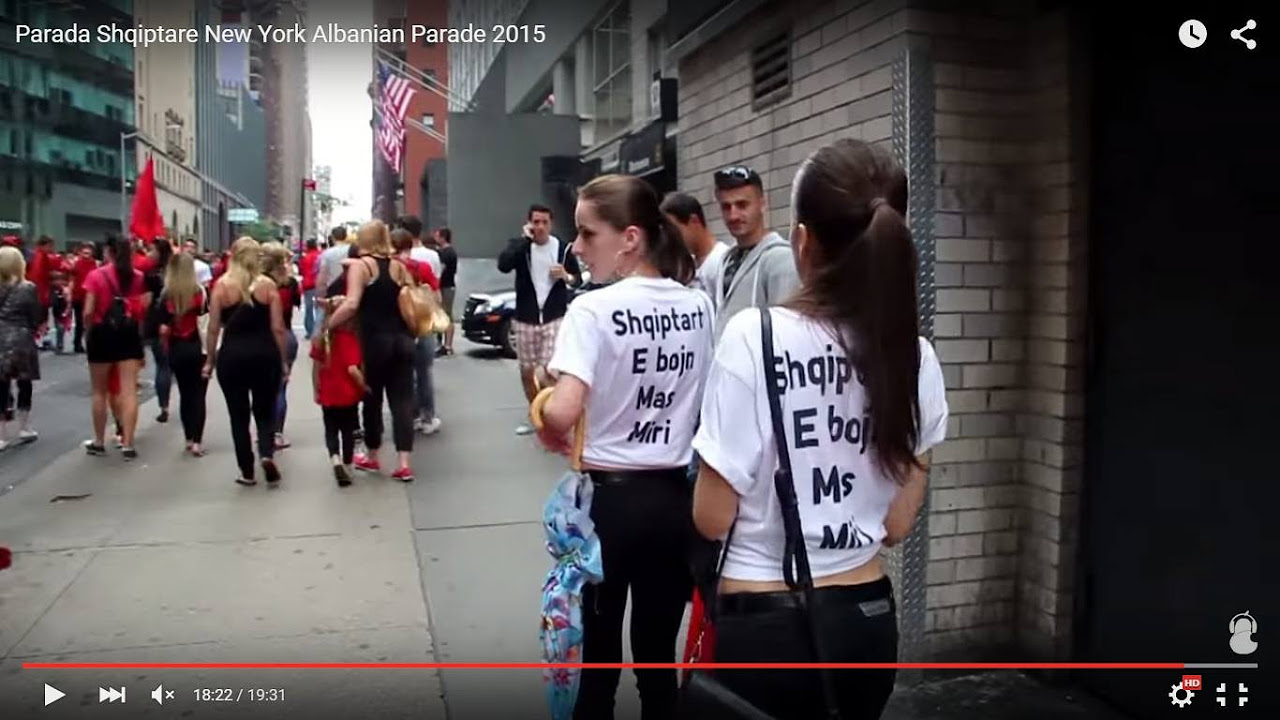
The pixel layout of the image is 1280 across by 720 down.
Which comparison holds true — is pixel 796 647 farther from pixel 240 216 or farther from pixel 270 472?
pixel 240 216

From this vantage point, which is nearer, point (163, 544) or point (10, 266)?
point (163, 544)

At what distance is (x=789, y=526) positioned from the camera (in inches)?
72.4

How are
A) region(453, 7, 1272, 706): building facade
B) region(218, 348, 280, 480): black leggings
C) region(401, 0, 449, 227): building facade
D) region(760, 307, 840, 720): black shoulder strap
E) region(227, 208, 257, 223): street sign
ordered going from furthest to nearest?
region(227, 208, 257, 223): street sign → region(401, 0, 449, 227): building facade → region(218, 348, 280, 480): black leggings → region(453, 7, 1272, 706): building facade → region(760, 307, 840, 720): black shoulder strap

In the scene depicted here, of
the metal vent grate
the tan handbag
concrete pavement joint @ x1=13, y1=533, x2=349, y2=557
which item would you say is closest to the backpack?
the tan handbag

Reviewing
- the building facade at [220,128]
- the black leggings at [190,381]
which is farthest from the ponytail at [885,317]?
the black leggings at [190,381]

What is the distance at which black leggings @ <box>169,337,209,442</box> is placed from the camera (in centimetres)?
764

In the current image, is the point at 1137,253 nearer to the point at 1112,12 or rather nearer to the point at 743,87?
the point at 1112,12

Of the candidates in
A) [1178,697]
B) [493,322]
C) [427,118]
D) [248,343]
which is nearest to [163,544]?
[248,343]

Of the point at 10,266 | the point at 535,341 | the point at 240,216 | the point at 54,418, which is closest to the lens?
the point at 535,341

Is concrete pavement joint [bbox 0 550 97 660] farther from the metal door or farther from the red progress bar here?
the metal door

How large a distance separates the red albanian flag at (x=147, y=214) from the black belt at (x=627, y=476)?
8364 millimetres

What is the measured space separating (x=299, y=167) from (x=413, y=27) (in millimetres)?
193870

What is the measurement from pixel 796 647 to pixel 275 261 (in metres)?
6.57

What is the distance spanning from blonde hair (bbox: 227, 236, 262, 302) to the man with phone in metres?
1.67
